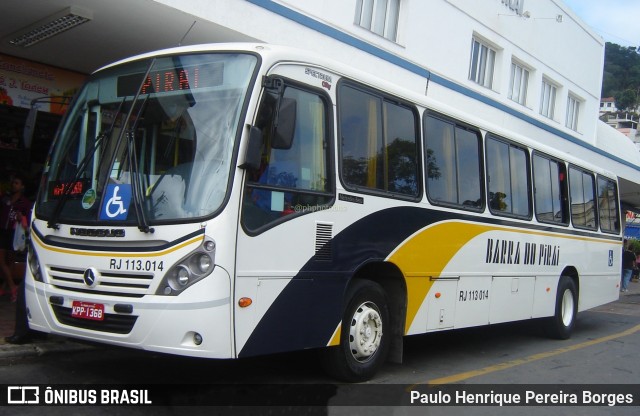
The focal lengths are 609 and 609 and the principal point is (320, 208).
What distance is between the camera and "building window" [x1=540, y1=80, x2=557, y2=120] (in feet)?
74.0

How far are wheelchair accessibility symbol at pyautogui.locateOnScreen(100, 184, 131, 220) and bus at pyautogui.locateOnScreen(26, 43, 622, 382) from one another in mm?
13

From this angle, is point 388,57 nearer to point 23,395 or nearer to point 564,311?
point 564,311

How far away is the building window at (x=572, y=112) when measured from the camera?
24500mm

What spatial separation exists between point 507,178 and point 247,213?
5263mm

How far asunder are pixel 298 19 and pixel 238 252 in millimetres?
7242

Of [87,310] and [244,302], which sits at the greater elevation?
[244,302]

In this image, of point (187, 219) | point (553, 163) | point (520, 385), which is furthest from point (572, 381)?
point (187, 219)

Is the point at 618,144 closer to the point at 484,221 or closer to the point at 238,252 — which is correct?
the point at 484,221

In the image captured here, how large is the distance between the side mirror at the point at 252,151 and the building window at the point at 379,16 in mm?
9398

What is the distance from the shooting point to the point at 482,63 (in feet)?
61.3

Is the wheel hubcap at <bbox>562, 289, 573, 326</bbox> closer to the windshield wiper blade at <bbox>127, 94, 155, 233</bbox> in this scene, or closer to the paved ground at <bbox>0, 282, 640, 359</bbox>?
the paved ground at <bbox>0, 282, 640, 359</bbox>

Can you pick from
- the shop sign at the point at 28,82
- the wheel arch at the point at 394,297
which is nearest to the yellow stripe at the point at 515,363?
the wheel arch at the point at 394,297

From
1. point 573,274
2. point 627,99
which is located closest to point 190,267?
point 573,274

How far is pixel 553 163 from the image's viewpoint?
1059 centimetres
